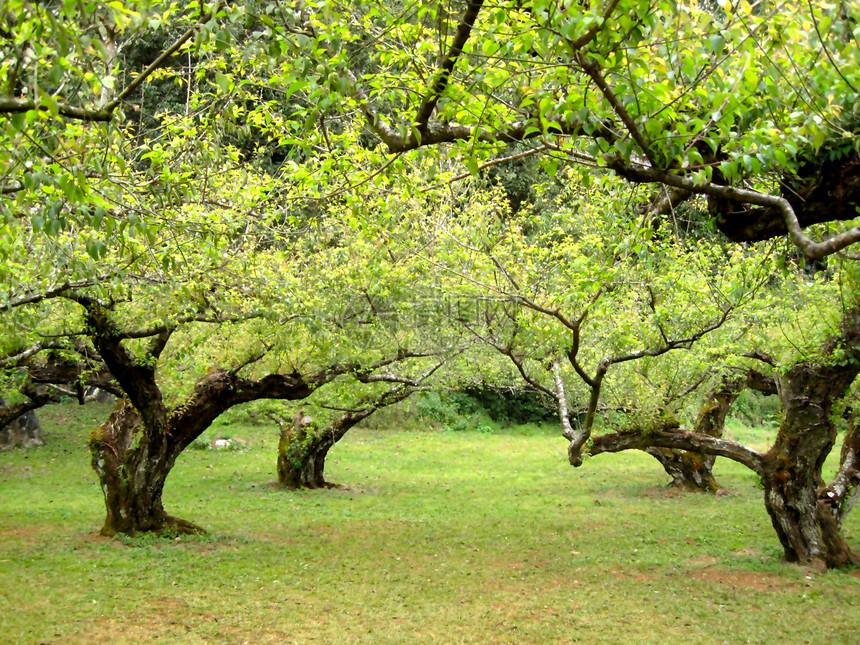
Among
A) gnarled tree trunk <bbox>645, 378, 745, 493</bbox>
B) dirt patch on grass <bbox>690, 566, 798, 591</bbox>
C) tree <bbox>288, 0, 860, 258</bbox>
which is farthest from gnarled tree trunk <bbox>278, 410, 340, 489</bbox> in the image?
tree <bbox>288, 0, 860, 258</bbox>

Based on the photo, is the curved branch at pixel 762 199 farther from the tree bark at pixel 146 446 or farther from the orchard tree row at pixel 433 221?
the tree bark at pixel 146 446

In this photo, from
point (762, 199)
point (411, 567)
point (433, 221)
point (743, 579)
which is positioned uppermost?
point (433, 221)

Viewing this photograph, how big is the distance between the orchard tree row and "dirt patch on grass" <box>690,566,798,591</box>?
2.53 feet

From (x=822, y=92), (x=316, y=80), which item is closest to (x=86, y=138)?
(x=316, y=80)

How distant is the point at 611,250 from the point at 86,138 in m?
4.92

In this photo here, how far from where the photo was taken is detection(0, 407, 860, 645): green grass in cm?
805

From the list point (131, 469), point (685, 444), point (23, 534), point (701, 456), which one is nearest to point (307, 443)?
point (131, 469)

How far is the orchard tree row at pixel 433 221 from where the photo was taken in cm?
389

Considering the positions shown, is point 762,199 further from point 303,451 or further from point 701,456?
point 303,451

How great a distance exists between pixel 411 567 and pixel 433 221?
18.3 feet

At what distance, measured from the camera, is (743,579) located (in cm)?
1038

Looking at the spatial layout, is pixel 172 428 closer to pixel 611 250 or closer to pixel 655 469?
pixel 611 250

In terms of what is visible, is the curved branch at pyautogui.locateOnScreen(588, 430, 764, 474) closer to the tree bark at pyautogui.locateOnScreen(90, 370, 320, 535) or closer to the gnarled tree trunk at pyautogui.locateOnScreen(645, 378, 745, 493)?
the gnarled tree trunk at pyautogui.locateOnScreen(645, 378, 745, 493)

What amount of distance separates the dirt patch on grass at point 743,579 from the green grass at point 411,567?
0.09ft
